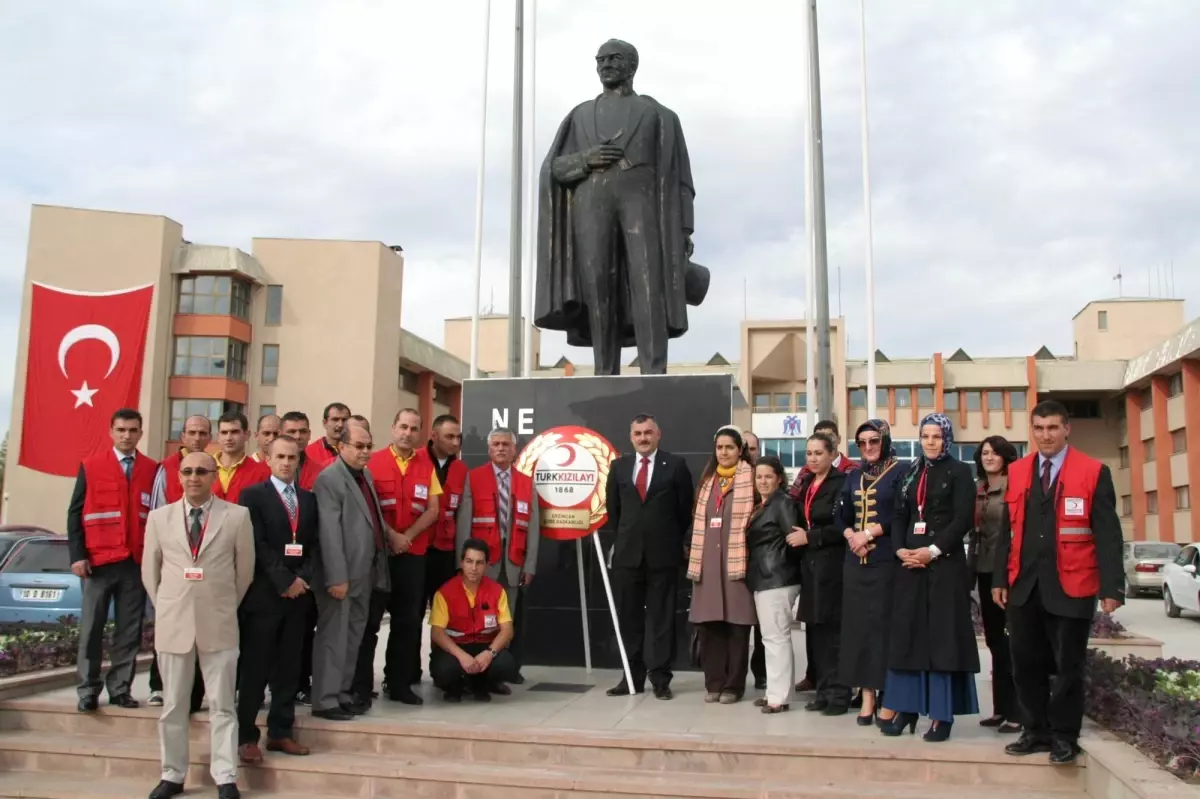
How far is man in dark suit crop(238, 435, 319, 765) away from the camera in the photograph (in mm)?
5145

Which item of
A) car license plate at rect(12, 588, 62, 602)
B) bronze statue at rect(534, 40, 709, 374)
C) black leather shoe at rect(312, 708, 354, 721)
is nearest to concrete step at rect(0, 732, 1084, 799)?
black leather shoe at rect(312, 708, 354, 721)

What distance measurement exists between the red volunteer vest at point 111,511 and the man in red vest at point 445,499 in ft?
5.46

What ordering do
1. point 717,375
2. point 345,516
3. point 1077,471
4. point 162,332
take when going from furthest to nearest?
point 162,332 < point 717,375 < point 345,516 < point 1077,471

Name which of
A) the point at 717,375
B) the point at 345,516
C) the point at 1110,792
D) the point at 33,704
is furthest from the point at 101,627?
the point at 1110,792

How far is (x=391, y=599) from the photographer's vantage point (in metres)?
6.20

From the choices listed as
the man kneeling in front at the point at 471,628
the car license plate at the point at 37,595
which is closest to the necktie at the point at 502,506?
the man kneeling in front at the point at 471,628

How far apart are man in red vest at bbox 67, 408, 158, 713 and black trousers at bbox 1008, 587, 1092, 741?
463 cm

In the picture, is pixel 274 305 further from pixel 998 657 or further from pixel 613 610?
pixel 998 657

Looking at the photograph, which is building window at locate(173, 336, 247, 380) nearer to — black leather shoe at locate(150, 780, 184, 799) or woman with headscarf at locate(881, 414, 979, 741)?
black leather shoe at locate(150, 780, 184, 799)

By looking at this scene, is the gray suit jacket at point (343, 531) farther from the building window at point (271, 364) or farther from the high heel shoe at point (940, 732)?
the building window at point (271, 364)

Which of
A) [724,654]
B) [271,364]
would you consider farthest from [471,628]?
[271,364]

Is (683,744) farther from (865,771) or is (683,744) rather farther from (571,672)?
(571,672)

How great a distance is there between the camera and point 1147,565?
2142 cm

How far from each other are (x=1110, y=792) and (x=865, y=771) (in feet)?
3.38
